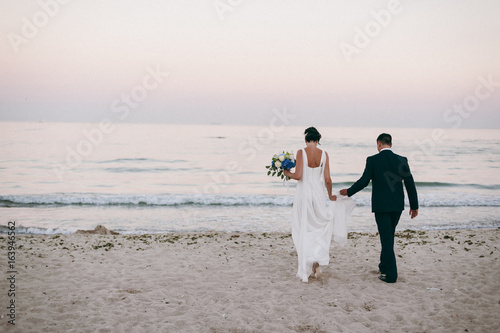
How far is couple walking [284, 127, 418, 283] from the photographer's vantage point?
5.62 metres

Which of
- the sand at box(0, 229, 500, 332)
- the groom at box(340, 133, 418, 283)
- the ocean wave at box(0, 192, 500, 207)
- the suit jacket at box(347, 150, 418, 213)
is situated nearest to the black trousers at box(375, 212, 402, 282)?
the groom at box(340, 133, 418, 283)

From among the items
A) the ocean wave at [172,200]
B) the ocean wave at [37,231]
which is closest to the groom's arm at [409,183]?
the ocean wave at [37,231]

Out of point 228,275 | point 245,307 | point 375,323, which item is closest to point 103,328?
point 245,307

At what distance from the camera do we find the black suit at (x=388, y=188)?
560 cm

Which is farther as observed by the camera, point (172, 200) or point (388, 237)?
point (172, 200)

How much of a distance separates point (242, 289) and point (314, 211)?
1641 millimetres

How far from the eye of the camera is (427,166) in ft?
100

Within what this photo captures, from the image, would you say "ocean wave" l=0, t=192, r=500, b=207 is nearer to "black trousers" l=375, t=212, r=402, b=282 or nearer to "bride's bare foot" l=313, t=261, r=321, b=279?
"bride's bare foot" l=313, t=261, r=321, b=279

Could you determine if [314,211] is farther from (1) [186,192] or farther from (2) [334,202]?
(1) [186,192]

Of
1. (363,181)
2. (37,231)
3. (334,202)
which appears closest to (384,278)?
(334,202)

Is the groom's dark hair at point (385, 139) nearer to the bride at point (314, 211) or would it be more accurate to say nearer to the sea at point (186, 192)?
the bride at point (314, 211)

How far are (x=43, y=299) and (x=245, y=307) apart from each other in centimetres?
273

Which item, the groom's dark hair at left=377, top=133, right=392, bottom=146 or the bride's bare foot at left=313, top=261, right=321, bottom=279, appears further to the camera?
the bride's bare foot at left=313, top=261, right=321, bottom=279

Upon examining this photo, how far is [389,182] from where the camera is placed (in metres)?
5.62
